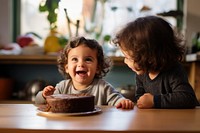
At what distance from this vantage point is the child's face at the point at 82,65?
139 centimetres

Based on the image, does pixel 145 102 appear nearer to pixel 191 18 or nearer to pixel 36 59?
pixel 36 59

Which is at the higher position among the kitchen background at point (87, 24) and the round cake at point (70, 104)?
the kitchen background at point (87, 24)

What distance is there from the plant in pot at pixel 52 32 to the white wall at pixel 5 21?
29cm

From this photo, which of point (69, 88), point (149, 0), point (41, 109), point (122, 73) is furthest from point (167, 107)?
point (149, 0)

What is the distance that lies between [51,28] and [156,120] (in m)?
2.39

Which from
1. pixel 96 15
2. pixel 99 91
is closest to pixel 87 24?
pixel 96 15

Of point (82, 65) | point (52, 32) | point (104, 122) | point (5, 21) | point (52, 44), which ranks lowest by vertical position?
point (104, 122)

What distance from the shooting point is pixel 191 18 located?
298cm

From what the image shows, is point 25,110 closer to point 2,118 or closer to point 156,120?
point 2,118

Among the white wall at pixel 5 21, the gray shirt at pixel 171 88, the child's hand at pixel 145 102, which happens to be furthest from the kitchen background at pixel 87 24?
the child's hand at pixel 145 102

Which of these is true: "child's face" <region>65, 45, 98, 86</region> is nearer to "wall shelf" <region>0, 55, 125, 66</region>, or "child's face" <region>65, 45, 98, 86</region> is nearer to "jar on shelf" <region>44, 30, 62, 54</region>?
"wall shelf" <region>0, 55, 125, 66</region>

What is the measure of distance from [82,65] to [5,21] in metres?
1.91

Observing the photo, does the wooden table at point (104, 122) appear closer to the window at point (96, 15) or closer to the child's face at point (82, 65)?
the child's face at point (82, 65)

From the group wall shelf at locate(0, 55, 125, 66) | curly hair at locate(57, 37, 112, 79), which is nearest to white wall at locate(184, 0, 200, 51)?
wall shelf at locate(0, 55, 125, 66)
